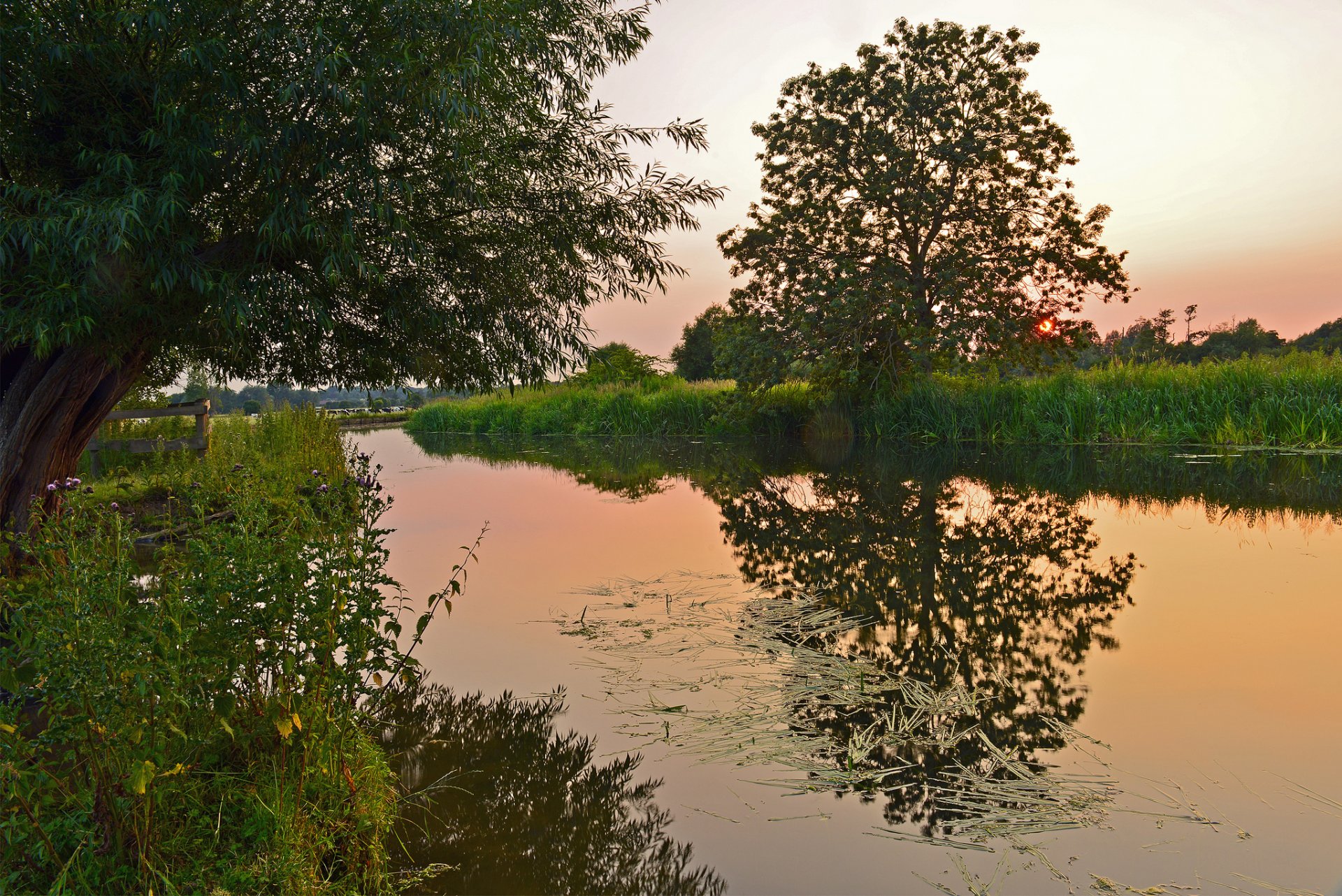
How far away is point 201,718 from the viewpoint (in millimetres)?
3020

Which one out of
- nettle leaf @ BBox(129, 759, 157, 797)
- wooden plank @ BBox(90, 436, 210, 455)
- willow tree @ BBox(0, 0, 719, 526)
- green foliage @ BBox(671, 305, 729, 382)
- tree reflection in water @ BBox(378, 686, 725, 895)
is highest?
green foliage @ BBox(671, 305, 729, 382)

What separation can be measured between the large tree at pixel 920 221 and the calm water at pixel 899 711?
1291 centimetres

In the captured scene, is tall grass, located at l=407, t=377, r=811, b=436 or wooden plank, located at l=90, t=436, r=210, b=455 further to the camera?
tall grass, located at l=407, t=377, r=811, b=436

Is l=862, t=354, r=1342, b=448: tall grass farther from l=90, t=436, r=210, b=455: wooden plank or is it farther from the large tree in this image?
l=90, t=436, r=210, b=455: wooden plank

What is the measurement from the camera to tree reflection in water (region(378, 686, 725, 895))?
285 centimetres

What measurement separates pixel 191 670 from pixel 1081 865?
123 inches

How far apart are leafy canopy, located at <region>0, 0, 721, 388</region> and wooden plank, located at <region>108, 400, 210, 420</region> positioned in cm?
716

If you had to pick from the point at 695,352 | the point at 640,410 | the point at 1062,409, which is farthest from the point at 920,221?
the point at 695,352

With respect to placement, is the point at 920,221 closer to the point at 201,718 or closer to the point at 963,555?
the point at 963,555

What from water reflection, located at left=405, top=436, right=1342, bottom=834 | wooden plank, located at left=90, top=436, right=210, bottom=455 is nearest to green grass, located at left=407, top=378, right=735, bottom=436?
water reflection, located at left=405, top=436, right=1342, bottom=834

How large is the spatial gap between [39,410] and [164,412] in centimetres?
709

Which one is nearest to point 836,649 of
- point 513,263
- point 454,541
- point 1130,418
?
point 513,263

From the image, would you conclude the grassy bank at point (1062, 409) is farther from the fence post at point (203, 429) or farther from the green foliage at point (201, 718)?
the green foliage at point (201, 718)

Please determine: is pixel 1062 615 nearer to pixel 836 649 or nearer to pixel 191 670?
pixel 836 649
